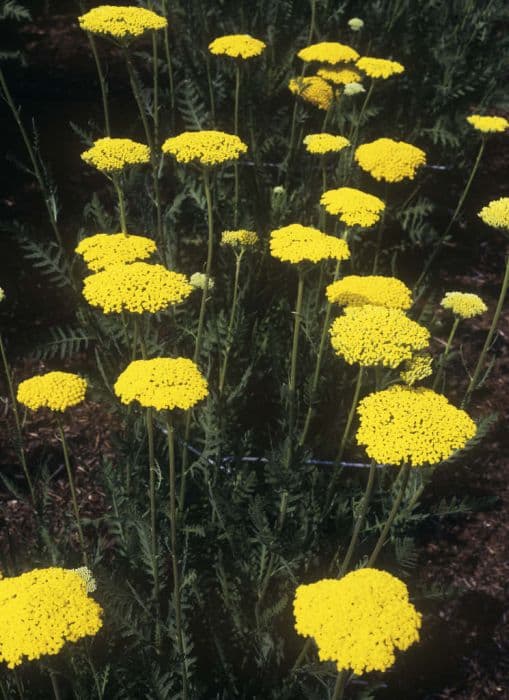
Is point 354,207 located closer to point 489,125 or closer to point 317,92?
point 489,125

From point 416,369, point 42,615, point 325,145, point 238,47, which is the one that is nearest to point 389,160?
point 325,145

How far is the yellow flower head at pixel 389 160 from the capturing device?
9.64ft

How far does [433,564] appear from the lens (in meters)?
2.95

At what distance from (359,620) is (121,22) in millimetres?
2158

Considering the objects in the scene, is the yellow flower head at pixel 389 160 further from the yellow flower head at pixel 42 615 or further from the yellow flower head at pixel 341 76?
the yellow flower head at pixel 42 615

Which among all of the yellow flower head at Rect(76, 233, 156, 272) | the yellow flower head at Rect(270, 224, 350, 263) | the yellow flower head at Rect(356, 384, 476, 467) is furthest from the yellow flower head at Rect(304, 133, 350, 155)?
the yellow flower head at Rect(356, 384, 476, 467)

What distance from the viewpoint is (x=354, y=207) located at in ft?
8.13

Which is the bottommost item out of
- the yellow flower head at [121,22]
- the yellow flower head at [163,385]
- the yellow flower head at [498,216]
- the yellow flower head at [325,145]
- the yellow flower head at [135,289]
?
the yellow flower head at [163,385]

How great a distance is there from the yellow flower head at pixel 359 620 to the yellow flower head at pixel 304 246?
1.01m

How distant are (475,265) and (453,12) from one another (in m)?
2.11

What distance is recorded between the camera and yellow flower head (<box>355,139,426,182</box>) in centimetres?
294

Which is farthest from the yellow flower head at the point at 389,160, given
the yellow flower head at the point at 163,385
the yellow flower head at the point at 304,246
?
the yellow flower head at the point at 163,385

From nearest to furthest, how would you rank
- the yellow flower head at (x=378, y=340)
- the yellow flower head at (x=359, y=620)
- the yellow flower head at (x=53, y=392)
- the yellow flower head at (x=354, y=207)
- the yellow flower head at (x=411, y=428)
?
the yellow flower head at (x=359, y=620) < the yellow flower head at (x=411, y=428) < the yellow flower head at (x=378, y=340) < the yellow flower head at (x=53, y=392) < the yellow flower head at (x=354, y=207)

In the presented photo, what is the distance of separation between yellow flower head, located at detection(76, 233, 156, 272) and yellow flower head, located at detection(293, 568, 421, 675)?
1.14m
